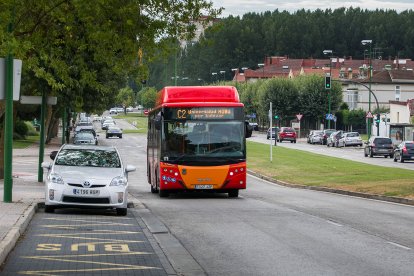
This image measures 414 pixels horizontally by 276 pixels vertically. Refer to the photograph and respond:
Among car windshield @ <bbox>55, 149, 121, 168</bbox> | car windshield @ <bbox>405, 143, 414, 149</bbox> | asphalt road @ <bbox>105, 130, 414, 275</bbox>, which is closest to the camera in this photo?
asphalt road @ <bbox>105, 130, 414, 275</bbox>

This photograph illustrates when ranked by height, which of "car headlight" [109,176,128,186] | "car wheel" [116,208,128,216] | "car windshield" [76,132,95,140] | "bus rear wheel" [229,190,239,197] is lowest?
"bus rear wheel" [229,190,239,197]

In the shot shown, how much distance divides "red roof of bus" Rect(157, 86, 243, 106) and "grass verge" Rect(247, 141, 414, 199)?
5.92 meters

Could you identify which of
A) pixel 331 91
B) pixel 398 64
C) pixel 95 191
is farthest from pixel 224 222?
pixel 398 64

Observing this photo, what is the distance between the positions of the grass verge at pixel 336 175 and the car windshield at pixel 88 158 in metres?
10.2

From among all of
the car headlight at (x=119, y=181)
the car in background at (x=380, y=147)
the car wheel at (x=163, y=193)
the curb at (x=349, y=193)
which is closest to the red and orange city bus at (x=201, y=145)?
the car wheel at (x=163, y=193)

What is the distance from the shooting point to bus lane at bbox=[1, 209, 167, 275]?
1183 cm

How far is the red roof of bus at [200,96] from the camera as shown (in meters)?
28.6

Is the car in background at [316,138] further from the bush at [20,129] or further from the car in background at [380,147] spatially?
the bush at [20,129]

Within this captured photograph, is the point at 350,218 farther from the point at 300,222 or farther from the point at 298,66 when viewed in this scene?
the point at 298,66

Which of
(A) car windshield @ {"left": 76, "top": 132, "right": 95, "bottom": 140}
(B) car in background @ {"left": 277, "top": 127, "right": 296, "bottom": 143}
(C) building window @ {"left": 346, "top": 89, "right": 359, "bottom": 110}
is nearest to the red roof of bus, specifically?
(A) car windshield @ {"left": 76, "top": 132, "right": 95, "bottom": 140}

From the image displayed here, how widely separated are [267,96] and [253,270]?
11717 centimetres

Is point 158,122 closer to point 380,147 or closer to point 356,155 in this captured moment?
point 380,147

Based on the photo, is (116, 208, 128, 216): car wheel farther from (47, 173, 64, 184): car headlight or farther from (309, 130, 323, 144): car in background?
(309, 130, 323, 144): car in background

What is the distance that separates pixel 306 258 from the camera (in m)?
13.6
